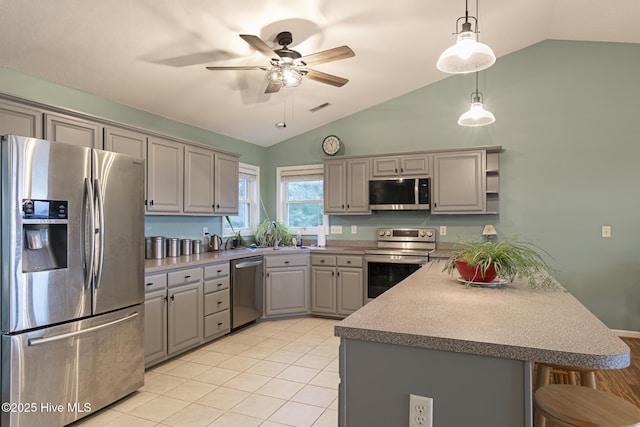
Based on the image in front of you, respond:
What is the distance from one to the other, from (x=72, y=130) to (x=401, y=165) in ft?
11.0

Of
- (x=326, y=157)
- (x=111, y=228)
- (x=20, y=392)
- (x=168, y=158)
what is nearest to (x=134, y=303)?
(x=111, y=228)

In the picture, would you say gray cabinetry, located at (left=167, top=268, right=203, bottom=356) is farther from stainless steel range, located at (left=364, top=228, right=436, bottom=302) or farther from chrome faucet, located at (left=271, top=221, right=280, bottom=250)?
stainless steel range, located at (left=364, top=228, right=436, bottom=302)

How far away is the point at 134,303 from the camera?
262 cm

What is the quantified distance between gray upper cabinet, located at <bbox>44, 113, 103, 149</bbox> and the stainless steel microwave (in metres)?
2.99

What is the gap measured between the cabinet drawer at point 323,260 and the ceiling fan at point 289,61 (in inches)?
86.0

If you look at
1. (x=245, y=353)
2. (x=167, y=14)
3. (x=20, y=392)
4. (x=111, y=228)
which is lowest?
(x=245, y=353)

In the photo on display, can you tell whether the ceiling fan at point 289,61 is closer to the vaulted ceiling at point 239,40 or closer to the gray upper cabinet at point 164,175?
the vaulted ceiling at point 239,40

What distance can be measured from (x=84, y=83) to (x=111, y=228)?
1.43 m

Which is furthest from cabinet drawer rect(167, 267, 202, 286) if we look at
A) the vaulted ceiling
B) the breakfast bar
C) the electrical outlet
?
the electrical outlet

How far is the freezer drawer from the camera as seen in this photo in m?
1.95

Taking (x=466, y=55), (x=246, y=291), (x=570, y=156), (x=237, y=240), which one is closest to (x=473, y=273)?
(x=466, y=55)

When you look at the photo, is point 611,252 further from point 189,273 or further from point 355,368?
point 189,273

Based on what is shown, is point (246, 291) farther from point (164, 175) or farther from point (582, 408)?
point (582, 408)

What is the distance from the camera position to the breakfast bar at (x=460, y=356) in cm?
106
